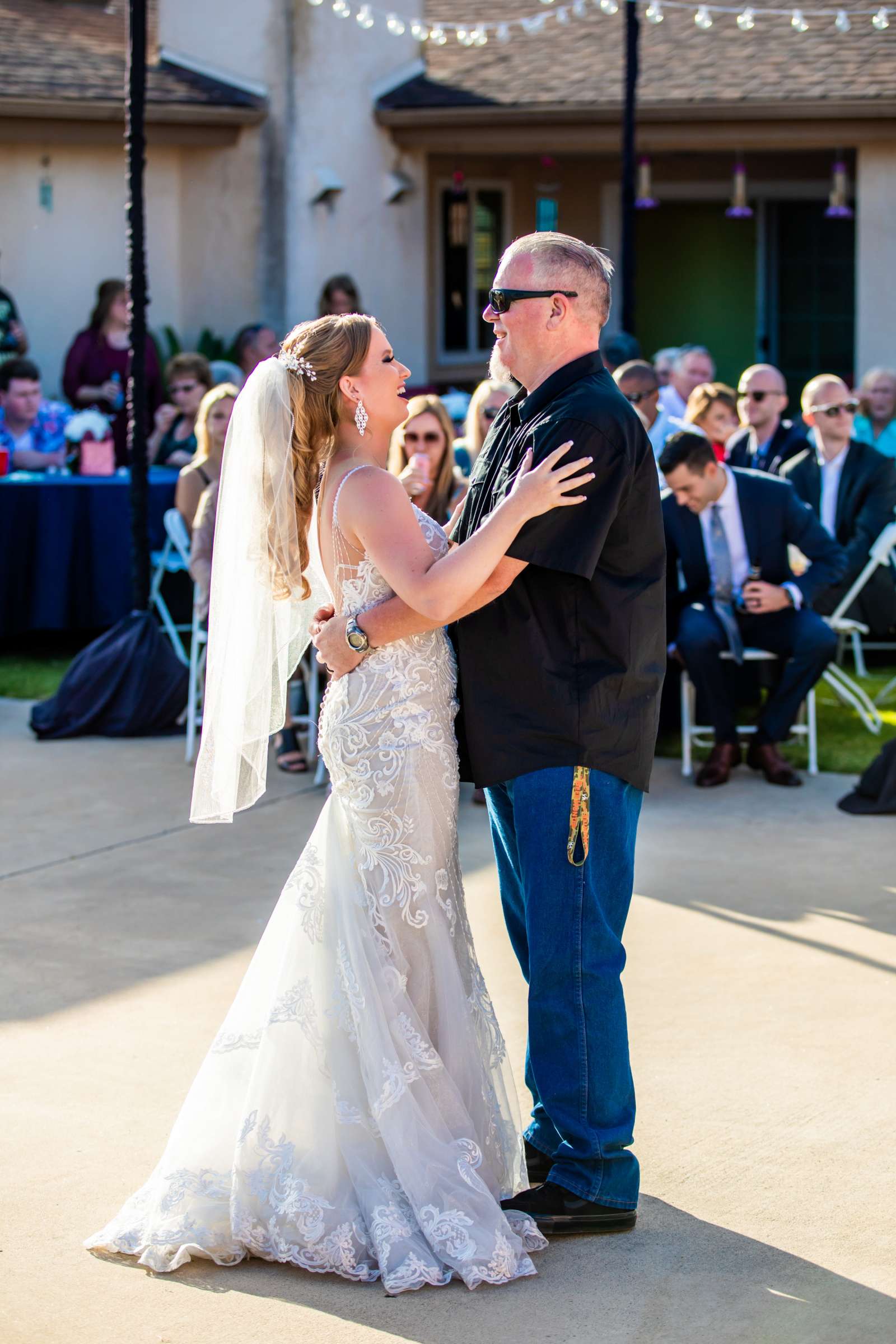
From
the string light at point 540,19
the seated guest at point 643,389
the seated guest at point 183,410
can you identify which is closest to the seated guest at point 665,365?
the string light at point 540,19

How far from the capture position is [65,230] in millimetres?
13984

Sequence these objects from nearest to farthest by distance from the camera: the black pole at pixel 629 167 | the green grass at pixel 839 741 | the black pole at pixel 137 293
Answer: the green grass at pixel 839 741
the black pole at pixel 137 293
the black pole at pixel 629 167

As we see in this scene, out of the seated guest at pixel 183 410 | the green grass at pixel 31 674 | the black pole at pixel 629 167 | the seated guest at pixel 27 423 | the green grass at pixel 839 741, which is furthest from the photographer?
the black pole at pixel 629 167

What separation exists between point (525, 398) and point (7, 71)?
12.0 meters

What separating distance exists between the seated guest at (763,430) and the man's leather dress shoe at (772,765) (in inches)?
82.6

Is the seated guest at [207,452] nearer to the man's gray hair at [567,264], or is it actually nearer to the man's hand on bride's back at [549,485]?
the man's gray hair at [567,264]

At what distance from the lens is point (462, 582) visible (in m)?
3.17

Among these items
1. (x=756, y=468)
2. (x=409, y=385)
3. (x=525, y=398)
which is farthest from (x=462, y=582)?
→ (x=409, y=385)

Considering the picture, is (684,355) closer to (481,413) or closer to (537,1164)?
(481,413)

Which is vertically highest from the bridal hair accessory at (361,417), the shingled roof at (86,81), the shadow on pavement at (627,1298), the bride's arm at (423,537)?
the shingled roof at (86,81)

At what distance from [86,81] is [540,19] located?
390 cm

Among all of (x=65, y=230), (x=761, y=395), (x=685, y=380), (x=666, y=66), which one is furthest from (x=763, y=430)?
(x=65, y=230)

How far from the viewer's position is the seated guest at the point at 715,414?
29.0ft

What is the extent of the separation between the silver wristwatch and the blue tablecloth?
639 cm
